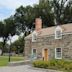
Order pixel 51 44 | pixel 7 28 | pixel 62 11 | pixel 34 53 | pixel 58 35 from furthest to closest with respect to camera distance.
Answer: pixel 7 28
pixel 62 11
pixel 34 53
pixel 51 44
pixel 58 35

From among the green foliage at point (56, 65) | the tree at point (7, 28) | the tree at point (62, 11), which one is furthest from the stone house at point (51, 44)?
the tree at point (7, 28)

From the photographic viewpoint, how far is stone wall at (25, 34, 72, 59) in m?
33.8

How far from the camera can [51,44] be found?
120 ft

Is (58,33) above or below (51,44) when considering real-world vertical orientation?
above

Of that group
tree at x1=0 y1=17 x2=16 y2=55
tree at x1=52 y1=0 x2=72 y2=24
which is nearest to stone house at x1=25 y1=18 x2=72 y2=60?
tree at x1=52 y1=0 x2=72 y2=24

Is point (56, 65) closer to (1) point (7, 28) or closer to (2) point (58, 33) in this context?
(2) point (58, 33)

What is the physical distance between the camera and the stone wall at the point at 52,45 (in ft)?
111

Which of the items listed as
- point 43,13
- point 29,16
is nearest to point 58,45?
point 43,13

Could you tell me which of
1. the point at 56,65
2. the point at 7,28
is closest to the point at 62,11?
the point at 7,28

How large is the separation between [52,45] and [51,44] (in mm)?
265

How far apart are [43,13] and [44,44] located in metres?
27.9

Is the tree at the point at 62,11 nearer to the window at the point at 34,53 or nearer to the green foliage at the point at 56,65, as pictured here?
the window at the point at 34,53

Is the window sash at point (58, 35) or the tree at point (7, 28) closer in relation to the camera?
the window sash at point (58, 35)

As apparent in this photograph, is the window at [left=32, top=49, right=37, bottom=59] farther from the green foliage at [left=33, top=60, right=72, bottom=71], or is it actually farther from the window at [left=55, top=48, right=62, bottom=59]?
the green foliage at [left=33, top=60, right=72, bottom=71]
